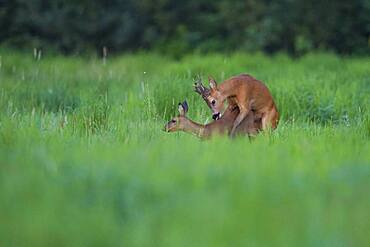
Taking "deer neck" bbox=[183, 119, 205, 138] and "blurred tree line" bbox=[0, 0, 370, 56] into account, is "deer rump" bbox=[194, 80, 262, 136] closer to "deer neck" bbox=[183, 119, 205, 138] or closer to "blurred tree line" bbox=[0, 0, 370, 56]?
"deer neck" bbox=[183, 119, 205, 138]

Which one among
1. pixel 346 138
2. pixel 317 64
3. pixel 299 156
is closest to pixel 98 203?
pixel 299 156

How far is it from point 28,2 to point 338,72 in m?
11.9

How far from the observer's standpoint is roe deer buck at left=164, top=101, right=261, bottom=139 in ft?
25.6

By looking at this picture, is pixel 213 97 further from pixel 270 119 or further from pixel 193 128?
pixel 270 119

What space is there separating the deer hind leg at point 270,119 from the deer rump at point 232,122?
0.04m

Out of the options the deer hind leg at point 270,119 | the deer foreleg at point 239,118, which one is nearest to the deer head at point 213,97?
the deer foreleg at point 239,118

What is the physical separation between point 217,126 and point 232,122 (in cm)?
15

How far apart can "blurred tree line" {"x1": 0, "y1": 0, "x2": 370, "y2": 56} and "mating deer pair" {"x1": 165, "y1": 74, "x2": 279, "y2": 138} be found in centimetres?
1346

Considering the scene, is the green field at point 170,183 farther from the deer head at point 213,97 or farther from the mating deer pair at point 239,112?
the deer head at point 213,97

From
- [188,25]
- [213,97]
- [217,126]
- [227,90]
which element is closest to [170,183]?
[217,126]

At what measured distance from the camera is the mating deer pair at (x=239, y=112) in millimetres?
7914

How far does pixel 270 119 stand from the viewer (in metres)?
8.08

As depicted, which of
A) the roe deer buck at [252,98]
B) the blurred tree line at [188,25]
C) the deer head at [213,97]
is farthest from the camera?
the blurred tree line at [188,25]

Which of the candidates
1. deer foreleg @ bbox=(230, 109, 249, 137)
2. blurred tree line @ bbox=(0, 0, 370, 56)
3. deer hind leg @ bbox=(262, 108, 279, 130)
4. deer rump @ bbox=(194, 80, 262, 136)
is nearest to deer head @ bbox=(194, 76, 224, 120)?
deer rump @ bbox=(194, 80, 262, 136)
